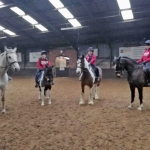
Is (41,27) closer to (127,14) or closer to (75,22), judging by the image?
(75,22)

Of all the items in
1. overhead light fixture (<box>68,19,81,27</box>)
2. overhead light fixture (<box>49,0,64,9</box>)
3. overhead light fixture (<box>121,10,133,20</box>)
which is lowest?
overhead light fixture (<box>68,19,81,27</box>)

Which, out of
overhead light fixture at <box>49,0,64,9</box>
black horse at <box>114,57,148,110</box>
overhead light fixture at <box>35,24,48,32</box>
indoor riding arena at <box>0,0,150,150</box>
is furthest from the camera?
overhead light fixture at <box>35,24,48,32</box>

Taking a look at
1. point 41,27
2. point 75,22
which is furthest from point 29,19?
point 75,22

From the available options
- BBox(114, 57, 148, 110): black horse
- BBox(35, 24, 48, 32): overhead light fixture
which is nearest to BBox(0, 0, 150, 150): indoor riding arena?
BBox(114, 57, 148, 110): black horse

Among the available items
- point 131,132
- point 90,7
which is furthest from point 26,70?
point 131,132

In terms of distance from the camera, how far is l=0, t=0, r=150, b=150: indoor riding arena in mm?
3178

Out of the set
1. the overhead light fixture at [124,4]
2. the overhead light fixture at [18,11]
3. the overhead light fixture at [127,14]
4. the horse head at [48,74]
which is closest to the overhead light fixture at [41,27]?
the overhead light fixture at [18,11]

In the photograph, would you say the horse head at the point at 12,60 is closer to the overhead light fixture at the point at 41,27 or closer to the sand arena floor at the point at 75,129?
the sand arena floor at the point at 75,129

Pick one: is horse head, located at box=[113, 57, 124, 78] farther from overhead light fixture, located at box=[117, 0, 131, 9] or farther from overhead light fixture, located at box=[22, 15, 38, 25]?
overhead light fixture, located at box=[22, 15, 38, 25]

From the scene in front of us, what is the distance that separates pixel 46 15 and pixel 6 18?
3571mm

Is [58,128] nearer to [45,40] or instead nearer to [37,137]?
[37,137]

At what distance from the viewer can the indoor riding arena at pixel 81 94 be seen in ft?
10.4

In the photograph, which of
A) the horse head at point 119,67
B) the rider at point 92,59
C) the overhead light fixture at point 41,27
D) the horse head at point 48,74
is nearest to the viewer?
the horse head at point 119,67

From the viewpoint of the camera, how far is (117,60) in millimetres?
5402
